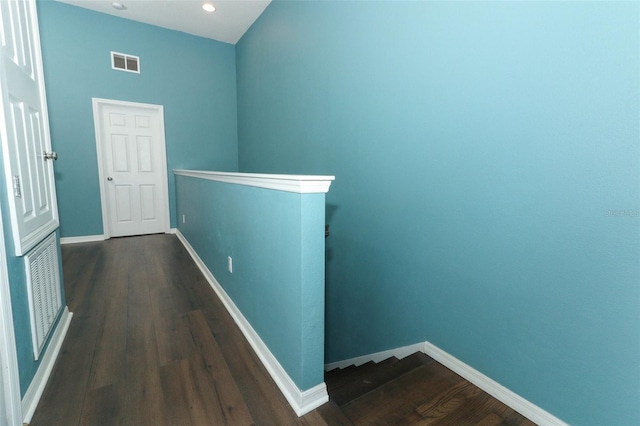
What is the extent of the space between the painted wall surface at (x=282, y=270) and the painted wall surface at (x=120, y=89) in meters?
3.06

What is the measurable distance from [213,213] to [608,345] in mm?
2331

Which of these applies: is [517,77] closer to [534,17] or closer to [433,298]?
[534,17]

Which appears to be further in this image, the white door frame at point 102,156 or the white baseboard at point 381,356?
the white door frame at point 102,156

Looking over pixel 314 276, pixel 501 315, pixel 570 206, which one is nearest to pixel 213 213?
pixel 314 276

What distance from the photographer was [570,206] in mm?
1124

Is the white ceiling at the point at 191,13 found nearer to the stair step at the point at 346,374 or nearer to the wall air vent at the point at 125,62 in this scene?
the wall air vent at the point at 125,62

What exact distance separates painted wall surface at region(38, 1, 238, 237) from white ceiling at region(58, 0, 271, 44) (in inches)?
5.3

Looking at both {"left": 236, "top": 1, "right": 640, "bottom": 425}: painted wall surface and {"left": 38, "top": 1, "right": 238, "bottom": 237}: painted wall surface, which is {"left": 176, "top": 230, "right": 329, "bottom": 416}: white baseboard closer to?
{"left": 236, "top": 1, "right": 640, "bottom": 425}: painted wall surface

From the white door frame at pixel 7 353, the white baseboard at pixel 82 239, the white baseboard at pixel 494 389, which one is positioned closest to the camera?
the white door frame at pixel 7 353

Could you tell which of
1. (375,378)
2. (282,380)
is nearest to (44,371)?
(282,380)

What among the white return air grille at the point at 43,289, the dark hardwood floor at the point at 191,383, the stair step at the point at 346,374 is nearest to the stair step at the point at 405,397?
the dark hardwood floor at the point at 191,383

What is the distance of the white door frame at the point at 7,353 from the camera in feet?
3.34

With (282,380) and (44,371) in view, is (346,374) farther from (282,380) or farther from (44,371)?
(44,371)

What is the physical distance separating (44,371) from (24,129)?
110cm
